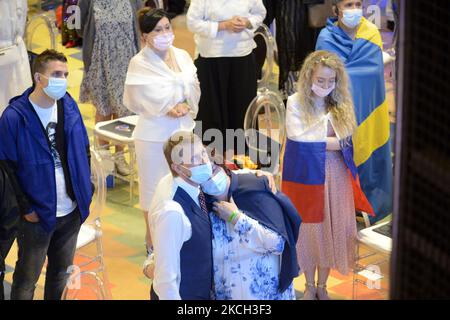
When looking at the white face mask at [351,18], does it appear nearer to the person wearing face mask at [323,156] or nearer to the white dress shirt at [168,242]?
the person wearing face mask at [323,156]

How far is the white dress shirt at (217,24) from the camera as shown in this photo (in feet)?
23.8

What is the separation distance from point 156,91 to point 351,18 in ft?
4.79

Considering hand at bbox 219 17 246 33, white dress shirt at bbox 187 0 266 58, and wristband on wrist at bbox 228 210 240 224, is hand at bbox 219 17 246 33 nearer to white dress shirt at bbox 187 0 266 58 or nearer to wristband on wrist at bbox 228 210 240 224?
white dress shirt at bbox 187 0 266 58

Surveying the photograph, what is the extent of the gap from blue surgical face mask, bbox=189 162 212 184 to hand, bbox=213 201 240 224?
0.43 feet

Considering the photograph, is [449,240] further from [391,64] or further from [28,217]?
[391,64]

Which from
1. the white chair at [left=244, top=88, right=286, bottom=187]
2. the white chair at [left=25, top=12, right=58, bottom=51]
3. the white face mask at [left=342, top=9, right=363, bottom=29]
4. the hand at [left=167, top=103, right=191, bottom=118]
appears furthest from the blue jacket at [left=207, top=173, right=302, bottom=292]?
the white chair at [left=25, top=12, right=58, bottom=51]

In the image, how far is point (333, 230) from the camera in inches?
222

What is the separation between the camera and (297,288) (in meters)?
6.19

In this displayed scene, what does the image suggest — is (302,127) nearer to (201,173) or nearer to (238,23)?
(201,173)

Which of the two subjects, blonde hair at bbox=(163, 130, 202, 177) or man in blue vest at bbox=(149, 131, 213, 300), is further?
blonde hair at bbox=(163, 130, 202, 177)

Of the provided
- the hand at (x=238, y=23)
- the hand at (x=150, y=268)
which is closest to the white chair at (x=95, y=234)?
the hand at (x=150, y=268)

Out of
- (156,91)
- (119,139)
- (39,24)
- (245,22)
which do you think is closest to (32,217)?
(156,91)

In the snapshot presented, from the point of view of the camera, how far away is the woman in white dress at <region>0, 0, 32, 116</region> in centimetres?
725

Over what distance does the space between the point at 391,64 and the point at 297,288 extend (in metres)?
2.95
